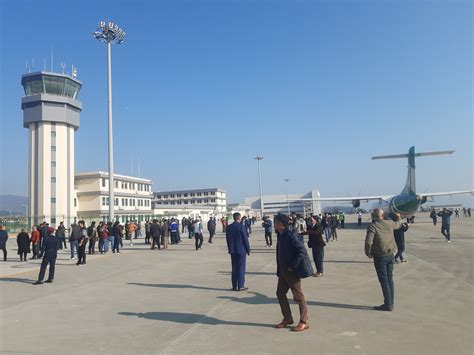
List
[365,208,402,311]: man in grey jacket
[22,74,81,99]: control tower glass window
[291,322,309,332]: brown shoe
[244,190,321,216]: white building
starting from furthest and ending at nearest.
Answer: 1. [244,190,321,216]: white building
2. [22,74,81,99]: control tower glass window
3. [365,208,402,311]: man in grey jacket
4. [291,322,309,332]: brown shoe

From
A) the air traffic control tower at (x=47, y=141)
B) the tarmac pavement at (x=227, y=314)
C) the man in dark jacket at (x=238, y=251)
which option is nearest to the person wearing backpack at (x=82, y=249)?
the tarmac pavement at (x=227, y=314)

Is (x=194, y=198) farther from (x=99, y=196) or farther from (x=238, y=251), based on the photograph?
(x=238, y=251)

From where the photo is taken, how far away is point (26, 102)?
5153 centimetres

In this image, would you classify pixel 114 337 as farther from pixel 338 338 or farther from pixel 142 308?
pixel 338 338

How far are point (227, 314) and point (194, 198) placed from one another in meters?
112

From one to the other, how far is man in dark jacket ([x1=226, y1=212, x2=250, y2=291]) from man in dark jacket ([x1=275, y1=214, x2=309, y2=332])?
296 centimetres

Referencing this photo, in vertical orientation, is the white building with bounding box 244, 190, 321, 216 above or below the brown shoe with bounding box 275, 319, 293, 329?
above

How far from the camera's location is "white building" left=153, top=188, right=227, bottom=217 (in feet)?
376

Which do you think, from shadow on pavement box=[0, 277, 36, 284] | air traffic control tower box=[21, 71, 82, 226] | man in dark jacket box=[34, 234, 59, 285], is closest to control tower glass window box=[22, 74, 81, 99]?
air traffic control tower box=[21, 71, 82, 226]

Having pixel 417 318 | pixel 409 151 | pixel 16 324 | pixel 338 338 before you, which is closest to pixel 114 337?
pixel 16 324

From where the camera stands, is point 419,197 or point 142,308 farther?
point 419,197

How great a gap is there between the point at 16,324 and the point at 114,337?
214 centimetres

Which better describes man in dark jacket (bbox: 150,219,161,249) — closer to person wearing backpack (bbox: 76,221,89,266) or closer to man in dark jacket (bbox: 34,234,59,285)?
person wearing backpack (bbox: 76,221,89,266)

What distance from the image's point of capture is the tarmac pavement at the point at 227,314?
5.25 m
